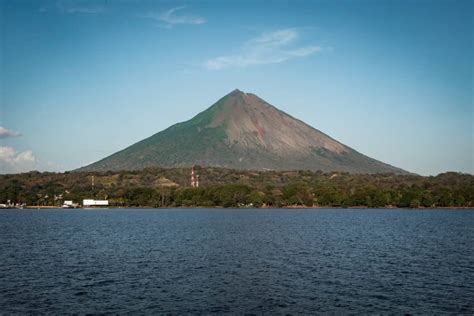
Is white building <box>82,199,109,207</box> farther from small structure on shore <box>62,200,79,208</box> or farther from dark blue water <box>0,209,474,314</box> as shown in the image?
dark blue water <box>0,209,474,314</box>

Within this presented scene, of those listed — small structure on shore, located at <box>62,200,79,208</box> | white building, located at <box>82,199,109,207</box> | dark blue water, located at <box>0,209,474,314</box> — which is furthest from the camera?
white building, located at <box>82,199,109,207</box>

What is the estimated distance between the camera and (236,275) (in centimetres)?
3894

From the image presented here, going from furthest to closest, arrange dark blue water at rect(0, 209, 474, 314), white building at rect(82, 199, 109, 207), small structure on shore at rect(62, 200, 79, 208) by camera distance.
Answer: white building at rect(82, 199, 109, 207) < small structure on shore at rect(62, 200, 79, 208) < dark blue water at rect(0, 209, 474, 314)

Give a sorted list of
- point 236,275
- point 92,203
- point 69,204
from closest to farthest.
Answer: point 236,275 < point 69,204 < point 92,203

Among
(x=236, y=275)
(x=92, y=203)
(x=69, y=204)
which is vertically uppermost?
(x=92, y=203)

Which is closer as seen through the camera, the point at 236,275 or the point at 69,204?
the point at 236,275

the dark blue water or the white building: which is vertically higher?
the white building

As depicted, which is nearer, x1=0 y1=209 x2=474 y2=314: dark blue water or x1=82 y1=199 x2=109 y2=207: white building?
x1=0 y1=209 x2=474 y2=314: dark blue water

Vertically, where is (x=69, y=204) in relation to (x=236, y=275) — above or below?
above

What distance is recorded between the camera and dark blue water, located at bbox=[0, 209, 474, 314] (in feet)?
96.5

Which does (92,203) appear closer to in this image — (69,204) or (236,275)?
(69,204)

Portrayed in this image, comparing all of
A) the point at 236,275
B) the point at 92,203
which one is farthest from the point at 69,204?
the point at 236,275

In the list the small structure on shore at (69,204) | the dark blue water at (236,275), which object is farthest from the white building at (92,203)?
the dark blue water at (236,275)

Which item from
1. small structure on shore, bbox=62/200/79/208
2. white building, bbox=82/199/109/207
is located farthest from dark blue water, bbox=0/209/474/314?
small structure on shore, bbox=62/200/79/208
